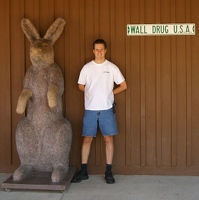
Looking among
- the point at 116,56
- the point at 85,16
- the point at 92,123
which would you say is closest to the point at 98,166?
the point at 92,123

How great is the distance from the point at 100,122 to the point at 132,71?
0.86 metres

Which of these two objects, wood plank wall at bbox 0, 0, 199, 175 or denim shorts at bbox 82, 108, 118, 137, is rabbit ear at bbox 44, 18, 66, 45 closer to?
wood plank wall at bbox 0, 0, 199, 175

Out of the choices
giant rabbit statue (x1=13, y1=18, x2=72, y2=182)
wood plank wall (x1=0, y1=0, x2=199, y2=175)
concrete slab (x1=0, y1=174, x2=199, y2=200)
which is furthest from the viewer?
wood plank wall (x1=0, y1=0, x2=199, y2=175)

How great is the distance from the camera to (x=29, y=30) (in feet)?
14.4

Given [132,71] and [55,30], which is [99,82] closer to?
[132,71]

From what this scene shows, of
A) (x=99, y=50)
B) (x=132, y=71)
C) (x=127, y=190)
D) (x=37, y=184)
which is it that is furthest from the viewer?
(x=132, y=71)

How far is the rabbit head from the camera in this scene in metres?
4.30

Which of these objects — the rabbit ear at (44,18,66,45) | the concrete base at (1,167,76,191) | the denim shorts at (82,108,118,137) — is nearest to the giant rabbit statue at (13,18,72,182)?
the rabbit ear at (44,18,66,45)

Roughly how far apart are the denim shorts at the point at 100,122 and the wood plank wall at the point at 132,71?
0.32 meters

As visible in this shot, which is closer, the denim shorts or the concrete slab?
the concrete slab

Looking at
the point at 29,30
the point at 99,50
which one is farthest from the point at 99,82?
the point at 29,30

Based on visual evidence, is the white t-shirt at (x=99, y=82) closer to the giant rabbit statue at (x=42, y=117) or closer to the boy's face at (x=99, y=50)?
the boy's face at (x=99, y=50)

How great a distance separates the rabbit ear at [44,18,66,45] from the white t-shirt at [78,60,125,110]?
555mm

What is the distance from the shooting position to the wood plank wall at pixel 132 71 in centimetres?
454
